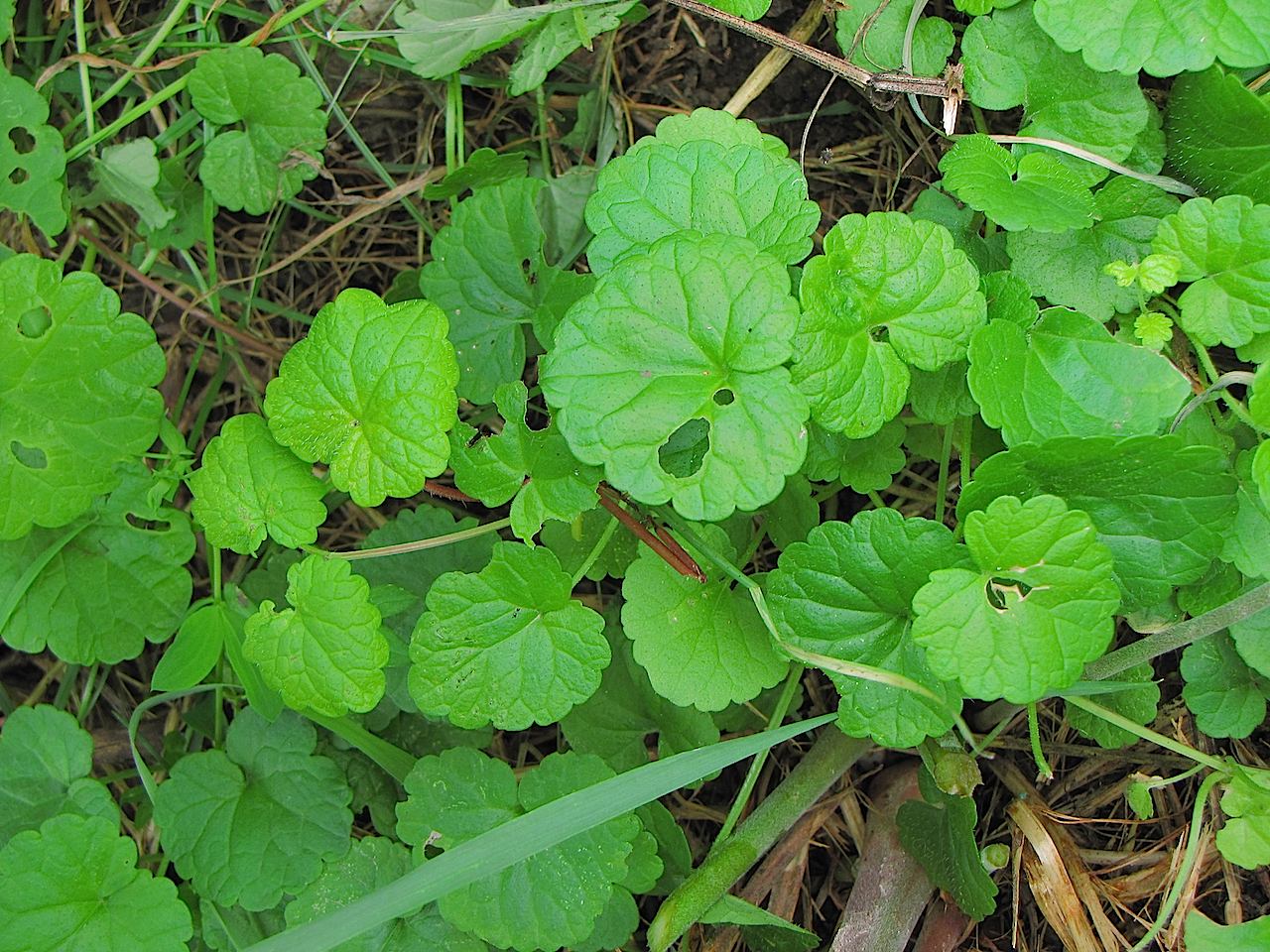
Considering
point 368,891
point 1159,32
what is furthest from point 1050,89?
point 368,891

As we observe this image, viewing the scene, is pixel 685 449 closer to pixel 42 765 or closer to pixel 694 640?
pixel 694 640

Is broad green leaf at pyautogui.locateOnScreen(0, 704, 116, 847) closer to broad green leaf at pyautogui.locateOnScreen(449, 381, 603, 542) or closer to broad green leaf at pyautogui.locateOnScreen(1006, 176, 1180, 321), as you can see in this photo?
broad green leaf at pyautogui.locateOnScreen(449, 381, 603, 542)

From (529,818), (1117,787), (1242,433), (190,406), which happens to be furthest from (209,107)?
(1117,787)

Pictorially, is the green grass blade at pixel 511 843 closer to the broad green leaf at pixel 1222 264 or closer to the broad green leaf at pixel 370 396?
the broad green leaf at pixel 370 396

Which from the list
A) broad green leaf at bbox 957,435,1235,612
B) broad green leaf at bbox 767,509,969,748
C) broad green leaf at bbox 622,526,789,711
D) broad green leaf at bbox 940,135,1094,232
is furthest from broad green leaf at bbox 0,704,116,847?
broad green leaf at bbox 940,135,1094,232

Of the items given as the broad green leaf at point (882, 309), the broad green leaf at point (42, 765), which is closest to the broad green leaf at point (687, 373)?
the broad green leaf at point (882, 309)

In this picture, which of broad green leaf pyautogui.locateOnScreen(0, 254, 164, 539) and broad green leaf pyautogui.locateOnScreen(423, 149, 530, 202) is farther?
broad green leaf pyautogui.locateOnScreen(423, 149, 530, 202)
